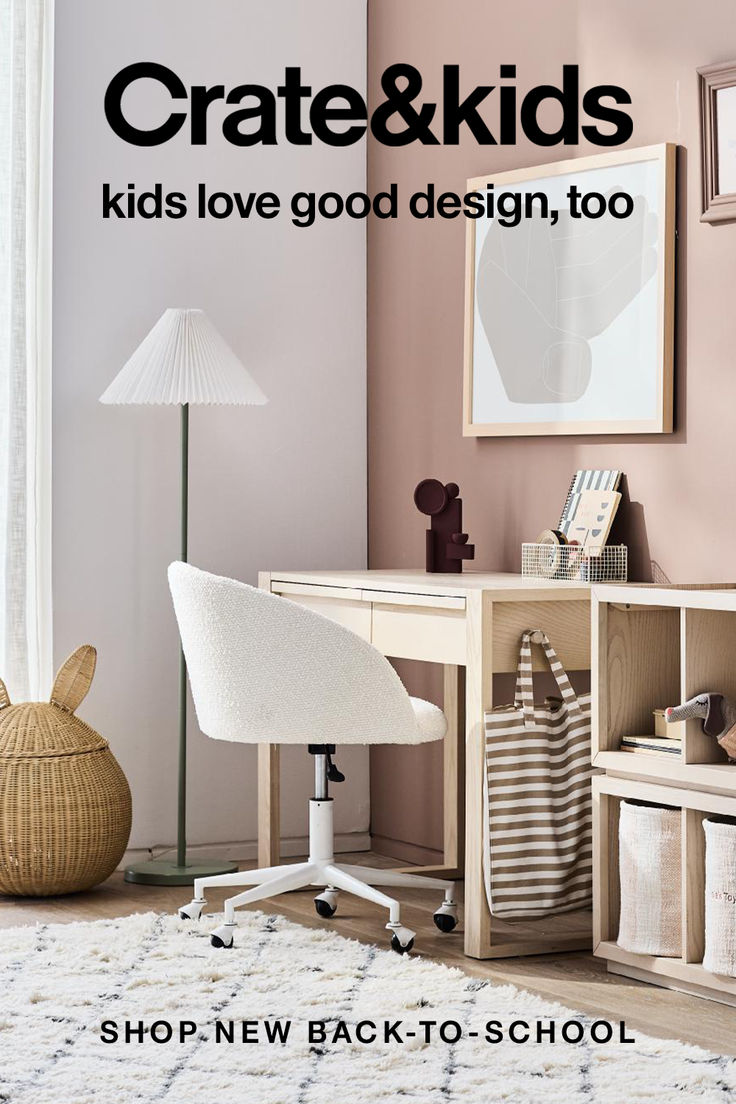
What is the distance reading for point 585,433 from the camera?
145 inches

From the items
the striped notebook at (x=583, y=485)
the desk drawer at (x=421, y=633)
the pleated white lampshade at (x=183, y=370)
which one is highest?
the pleated white lampshade at (x=183, y=370)

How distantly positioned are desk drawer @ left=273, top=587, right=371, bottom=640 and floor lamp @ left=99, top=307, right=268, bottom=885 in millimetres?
393

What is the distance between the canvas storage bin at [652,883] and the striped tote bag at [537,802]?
0.27m

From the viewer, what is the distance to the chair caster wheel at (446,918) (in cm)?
343

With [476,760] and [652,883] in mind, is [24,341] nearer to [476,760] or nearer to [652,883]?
[476,760]

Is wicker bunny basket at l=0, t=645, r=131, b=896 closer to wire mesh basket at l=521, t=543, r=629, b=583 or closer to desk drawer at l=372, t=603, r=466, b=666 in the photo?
desk drawer at l=372, t=603, r=466, b=666

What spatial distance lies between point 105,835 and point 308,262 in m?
1.68

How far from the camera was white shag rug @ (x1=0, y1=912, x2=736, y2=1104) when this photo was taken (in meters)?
2.35

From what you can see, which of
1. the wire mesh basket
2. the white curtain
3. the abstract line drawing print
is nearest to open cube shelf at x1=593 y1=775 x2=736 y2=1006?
the wire mesh basket

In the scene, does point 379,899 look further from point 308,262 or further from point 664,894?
point 308,262

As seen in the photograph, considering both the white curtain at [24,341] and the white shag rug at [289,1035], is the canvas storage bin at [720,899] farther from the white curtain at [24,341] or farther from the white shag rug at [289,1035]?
the white curtain at [24,341]

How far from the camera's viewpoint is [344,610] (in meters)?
3.74

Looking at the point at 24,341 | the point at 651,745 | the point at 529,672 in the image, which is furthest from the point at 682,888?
the point at 24,341

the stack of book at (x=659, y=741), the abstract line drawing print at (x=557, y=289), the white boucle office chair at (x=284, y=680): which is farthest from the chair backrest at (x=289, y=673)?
the abstract line drawing print at (x=557, y=289)
